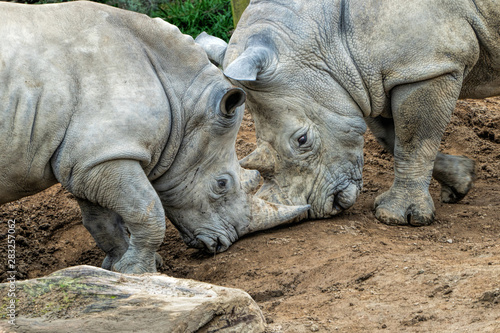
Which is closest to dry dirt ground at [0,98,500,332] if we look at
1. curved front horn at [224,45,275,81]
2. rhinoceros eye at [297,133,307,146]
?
rhinoceros eye at [297,133,307,146]

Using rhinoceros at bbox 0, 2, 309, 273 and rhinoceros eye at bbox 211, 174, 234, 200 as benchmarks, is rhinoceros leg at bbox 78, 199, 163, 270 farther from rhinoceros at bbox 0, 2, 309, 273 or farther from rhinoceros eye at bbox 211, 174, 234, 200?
rhinoceros eye at bbox 211, 174, 234, 200

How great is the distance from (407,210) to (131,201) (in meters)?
2.42

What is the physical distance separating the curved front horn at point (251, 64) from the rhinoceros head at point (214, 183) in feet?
0.35

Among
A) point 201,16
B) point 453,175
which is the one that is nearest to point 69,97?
point 453,175

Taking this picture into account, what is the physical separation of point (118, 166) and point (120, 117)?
302 mm

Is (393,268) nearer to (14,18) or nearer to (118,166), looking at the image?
(118,166)

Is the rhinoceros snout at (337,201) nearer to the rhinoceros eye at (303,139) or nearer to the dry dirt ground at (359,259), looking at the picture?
the dry dirt ground at (359,259)

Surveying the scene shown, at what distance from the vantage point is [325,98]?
6.07 metres

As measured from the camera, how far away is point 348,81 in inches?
240

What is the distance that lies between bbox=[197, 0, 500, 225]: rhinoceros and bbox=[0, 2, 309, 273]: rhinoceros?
66 cm

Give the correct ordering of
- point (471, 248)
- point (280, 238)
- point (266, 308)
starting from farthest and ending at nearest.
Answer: point (280, 238) → point (471, 248) → point (266, 308)

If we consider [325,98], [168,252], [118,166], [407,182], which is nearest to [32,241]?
[168,252]

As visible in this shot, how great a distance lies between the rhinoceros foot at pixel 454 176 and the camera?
6.68 metres

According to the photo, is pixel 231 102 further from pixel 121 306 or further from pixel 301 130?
pixel 121 306
